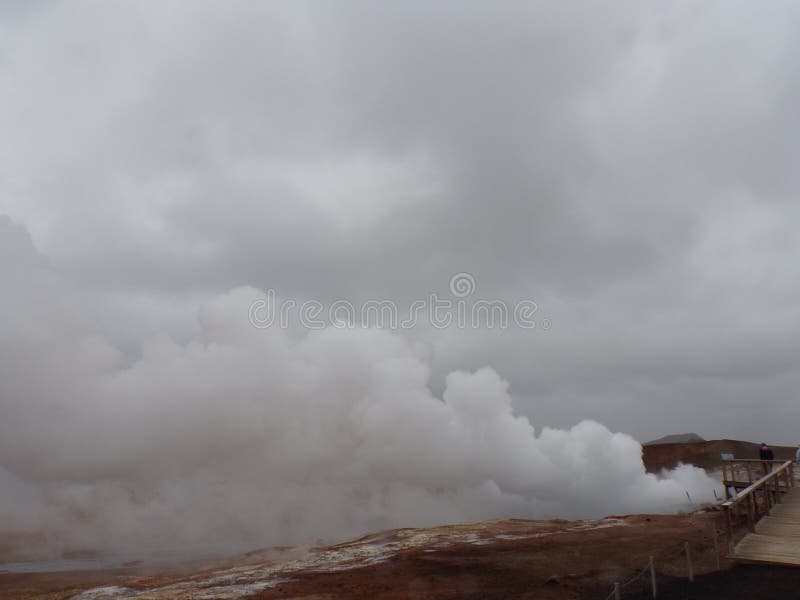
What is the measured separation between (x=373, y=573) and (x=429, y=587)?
4.45 meters

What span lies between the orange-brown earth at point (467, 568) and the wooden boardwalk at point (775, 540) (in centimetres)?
124

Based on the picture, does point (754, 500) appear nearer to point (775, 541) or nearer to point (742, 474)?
point (775, 541)

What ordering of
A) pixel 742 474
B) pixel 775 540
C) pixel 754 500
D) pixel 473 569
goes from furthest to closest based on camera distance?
pixel 742 474, pixel 473 569, pixel 754 500, pixel 775 540

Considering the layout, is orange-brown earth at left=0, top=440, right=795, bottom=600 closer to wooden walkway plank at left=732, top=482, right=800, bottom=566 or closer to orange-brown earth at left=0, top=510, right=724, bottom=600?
orange-brown earth at left=0, top=510, right=724, bottom=600

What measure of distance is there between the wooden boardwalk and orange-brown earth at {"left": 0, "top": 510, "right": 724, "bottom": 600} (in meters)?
1.24

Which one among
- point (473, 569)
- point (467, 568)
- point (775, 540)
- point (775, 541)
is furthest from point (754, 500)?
point (467, 568)

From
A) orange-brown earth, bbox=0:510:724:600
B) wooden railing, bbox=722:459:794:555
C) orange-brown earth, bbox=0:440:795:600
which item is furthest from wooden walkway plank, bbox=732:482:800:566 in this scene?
orange-brown earth, bbox=0:510:724:600

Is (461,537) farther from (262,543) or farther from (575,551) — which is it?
(262,543)

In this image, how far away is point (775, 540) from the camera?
64.8ft

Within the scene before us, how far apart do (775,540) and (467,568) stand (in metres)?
11.1

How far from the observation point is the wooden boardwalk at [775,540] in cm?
1790

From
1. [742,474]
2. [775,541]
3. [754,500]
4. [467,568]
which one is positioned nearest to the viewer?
[775,541]

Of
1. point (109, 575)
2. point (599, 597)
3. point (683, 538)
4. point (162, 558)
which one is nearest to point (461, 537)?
point (683, 538)

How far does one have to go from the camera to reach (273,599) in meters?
21.4
